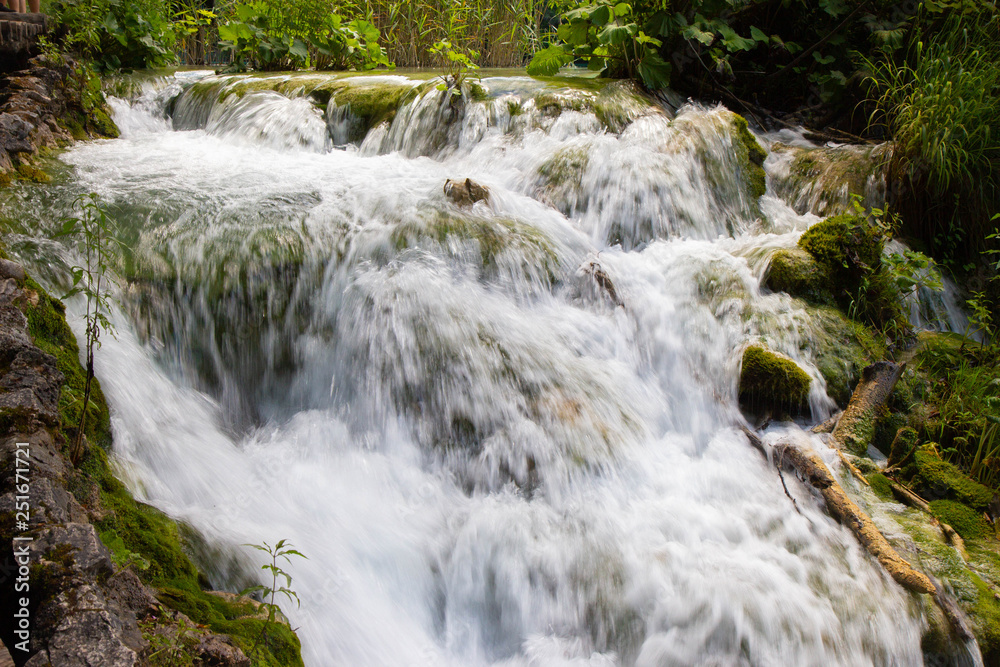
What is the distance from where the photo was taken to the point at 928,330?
4387 mm

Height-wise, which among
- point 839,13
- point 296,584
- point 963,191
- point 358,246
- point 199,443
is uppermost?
point 839,13

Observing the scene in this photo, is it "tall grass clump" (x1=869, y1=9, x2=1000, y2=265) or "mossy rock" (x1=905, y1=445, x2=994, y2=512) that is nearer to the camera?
"mossy rock" (x1=905, y1=445, x2=994, y2=512)

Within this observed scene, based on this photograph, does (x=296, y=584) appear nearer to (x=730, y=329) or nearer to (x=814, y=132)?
(x=730, y=329)

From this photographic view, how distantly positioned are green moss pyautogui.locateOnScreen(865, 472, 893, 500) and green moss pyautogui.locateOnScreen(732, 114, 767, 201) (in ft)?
9.45

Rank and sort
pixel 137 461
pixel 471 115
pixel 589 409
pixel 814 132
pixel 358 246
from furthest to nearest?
pixel 814 132
pixel 471 115
pixel 358 246
pixel 589 409
pixel 137 461

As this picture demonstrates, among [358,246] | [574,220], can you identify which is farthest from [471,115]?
[358,246]

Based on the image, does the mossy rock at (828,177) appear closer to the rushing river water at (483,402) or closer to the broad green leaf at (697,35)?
the rushing river water at (483,402)

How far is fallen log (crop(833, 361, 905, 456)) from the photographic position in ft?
11.1

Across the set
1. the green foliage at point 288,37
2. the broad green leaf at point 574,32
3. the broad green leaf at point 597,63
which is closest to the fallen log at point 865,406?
the broad green leaf at point 597,63

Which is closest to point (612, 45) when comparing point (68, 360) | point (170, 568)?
point (68, 360)

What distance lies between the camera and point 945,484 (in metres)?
3.12

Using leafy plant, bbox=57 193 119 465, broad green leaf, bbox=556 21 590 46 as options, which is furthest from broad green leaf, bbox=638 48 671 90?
leafy plant, bbox=57 193 119 465

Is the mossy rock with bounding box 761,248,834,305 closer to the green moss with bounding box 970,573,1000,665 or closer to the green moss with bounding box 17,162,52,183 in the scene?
the green moss with bounding box 970,573,1000,665

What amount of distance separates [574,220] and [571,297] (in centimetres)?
111
